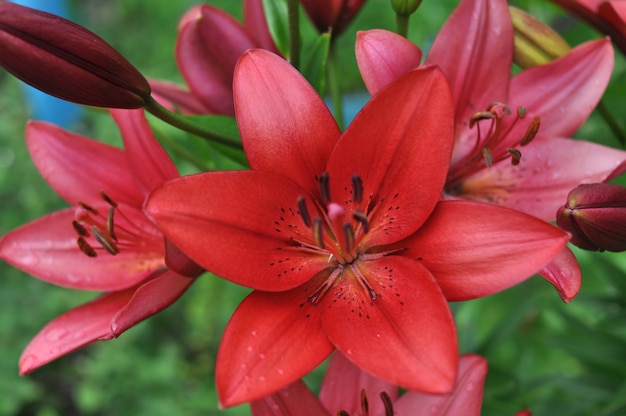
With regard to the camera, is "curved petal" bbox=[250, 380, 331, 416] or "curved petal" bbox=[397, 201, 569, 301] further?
"curved petal" bbox=[250, 380, 331, 416]

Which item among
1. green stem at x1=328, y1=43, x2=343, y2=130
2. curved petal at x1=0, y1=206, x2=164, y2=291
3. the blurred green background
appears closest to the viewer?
curved petal at x1=0, y1=206, x2=164, y2=291

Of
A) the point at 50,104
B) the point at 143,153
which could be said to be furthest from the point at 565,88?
the point at 50,104

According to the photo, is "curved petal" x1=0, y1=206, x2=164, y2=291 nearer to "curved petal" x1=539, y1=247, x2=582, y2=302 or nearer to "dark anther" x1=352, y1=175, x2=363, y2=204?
"dark anther" x1=352, y1=175, x2=363, y2=204

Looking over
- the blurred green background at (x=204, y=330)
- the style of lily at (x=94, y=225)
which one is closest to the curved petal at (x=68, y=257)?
the style of lily at (x=94, y=225)

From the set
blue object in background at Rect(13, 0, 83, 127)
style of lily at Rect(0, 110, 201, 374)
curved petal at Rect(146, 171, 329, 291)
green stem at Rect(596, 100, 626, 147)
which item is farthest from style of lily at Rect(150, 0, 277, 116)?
blue object in background at Rect(13, 0, 83, 127)

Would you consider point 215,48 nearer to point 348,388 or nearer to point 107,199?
point 107,199

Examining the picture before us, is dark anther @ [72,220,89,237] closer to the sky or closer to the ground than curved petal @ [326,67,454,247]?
closer to the ground

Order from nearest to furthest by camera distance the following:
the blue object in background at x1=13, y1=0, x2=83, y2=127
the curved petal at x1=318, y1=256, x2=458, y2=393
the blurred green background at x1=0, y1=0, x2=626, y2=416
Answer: the curved petal at x1=318, y1=256, x2=458, y2=393
the blurred green background at x1=0, y1=0, x2=626, y2=416
the blue object in background at x1=13, y1=0, x2=83, y2=127
